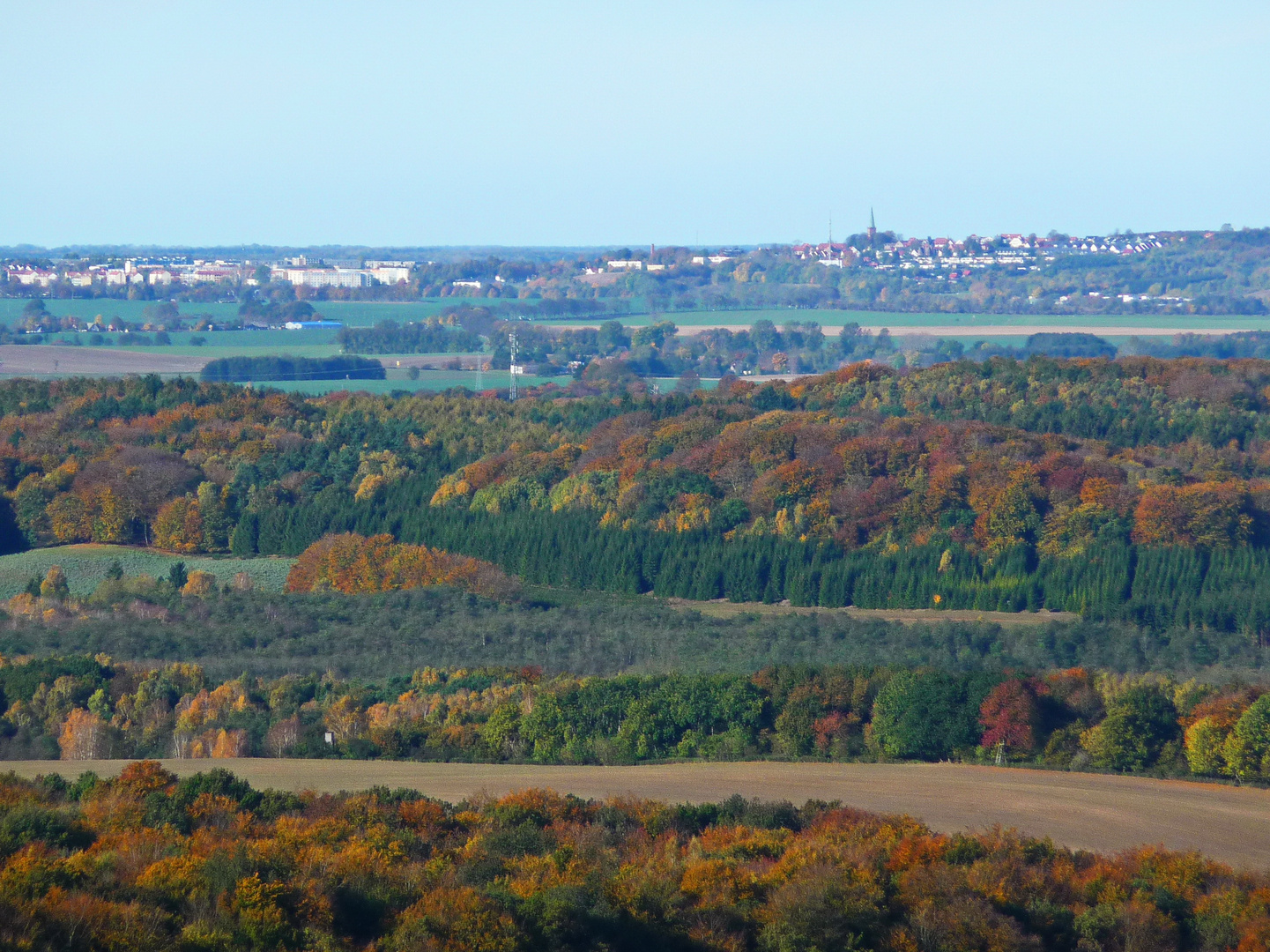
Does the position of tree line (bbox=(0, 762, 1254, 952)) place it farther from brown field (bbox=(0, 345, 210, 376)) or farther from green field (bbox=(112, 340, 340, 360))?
green field (bbox=(112, 340, 340, 360))

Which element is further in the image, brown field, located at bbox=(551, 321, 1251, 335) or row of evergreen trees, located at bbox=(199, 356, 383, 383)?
brown field, located at bbox=(551, 321, 1251, 335)

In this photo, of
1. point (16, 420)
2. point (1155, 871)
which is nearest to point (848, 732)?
point (1155, 871)

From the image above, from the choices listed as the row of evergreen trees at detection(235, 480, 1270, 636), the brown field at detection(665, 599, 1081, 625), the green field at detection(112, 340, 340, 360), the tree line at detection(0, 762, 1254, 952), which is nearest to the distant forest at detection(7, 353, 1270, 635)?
the row of evergreen trees at detection(235, 480, 1270, 636)

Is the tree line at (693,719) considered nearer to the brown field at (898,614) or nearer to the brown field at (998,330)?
the brown field at (898,614)

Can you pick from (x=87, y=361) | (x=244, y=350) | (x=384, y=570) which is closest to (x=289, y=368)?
(x=87, y=361)

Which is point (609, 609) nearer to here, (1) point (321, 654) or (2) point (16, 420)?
(1) point (321, 654)

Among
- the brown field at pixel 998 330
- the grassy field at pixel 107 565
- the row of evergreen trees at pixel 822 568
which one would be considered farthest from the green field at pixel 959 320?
the grassy field at pixel 107 565

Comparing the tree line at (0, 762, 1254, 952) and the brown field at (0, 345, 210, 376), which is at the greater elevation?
the tree line at (0, 762, 1254, 952)
